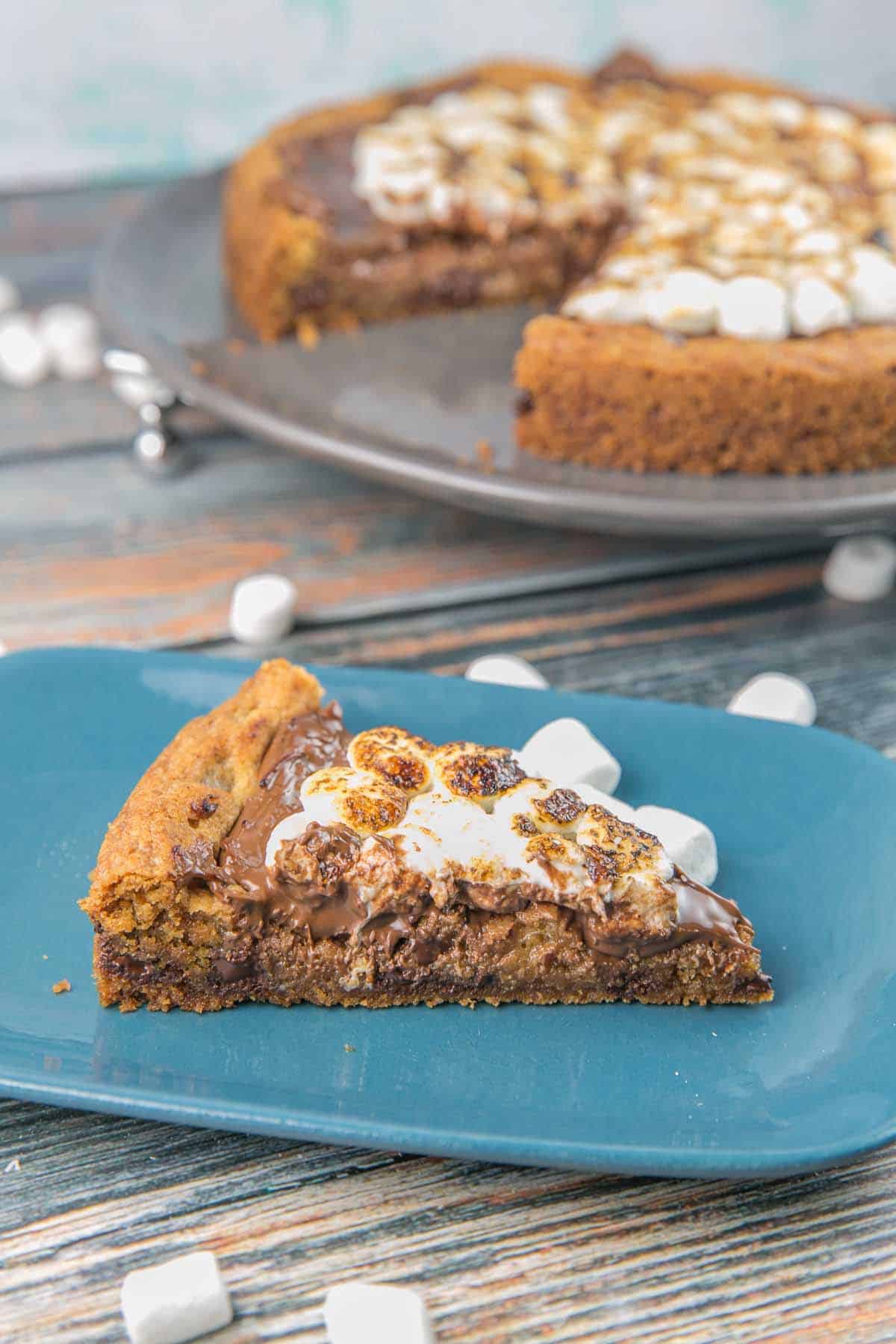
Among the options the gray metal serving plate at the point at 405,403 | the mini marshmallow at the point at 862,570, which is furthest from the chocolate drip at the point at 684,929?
the mini marshmallow at the point at 862,570

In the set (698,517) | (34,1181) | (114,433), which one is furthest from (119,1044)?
(114,433)

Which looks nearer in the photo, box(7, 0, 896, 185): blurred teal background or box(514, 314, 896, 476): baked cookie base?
box(514, 314, 896, 476): baked cookie base

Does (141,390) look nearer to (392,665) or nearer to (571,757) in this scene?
(392,665)

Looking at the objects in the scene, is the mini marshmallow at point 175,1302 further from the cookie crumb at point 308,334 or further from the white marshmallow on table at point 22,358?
the white marshmallow on table at point 22,358

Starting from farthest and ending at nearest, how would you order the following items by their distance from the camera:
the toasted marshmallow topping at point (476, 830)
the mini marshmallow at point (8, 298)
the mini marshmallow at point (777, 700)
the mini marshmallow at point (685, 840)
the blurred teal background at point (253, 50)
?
the blurred teal background at point (253, 50) < the mini marshmallow at point (8, 298) < the mini marshmallow at point (777, 700) < the mini marshmallow at point (685, 840) < the toasted marshmallow topping at point (476, 830)

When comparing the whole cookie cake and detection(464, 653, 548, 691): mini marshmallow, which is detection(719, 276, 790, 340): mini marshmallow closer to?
the whole cookie cake

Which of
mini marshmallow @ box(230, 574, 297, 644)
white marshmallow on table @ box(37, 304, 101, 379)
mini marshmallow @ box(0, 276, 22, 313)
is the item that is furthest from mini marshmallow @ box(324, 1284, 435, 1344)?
mini marshmallow @ box(0, 276, 22, 313)

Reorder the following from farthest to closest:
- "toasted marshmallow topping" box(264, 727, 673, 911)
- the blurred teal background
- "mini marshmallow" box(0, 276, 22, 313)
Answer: the blurred teal background → "mini marshmallow" box(0, 276, 22, 313) → "toasted marshmallow topping" box(264, 727, 673, 911)

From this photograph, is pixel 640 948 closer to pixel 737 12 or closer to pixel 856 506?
pixel 856 506
